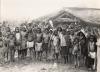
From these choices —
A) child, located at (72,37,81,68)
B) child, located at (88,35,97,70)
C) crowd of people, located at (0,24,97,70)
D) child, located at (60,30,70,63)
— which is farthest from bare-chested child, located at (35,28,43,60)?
child, located at (88,35,97,70)

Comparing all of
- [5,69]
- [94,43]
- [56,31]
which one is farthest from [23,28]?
[94,43]

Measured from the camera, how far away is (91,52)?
7.70ft

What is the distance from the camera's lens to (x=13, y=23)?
2467mm

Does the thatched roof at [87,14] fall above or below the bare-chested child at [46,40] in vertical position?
above

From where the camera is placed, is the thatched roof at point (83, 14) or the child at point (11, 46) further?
the child at point (11, 46)

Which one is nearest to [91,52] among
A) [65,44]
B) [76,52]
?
[76,52]

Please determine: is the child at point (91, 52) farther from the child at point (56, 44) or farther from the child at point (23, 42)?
the child at point (23, 42)

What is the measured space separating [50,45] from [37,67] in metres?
0.33

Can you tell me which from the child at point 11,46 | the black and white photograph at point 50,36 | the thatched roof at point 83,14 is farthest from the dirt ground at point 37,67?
the thatched roof at point 83,14

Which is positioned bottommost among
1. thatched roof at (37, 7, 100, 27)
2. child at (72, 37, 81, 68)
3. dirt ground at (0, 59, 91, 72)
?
dirt ground at (0, 59, 91, 72)

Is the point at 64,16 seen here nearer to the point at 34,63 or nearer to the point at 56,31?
the point at 56,31

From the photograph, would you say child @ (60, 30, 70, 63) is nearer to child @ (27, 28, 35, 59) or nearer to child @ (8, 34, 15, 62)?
child @ (27, 28, 35, 59)

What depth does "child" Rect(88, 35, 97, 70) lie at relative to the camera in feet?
7.68

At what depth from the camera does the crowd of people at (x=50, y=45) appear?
2359 millimetres
